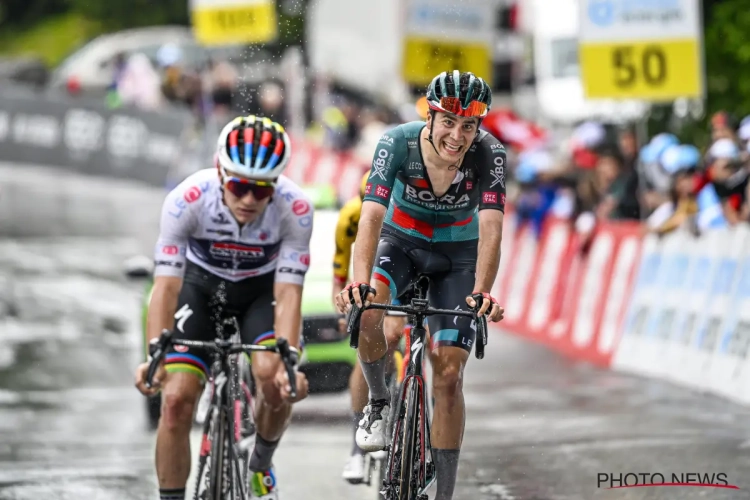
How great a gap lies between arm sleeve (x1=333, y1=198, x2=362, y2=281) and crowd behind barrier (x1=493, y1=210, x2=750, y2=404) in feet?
14.0

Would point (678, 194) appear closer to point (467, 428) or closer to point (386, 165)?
point (467, 428)

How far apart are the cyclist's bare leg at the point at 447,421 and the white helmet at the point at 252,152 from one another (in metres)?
1.32

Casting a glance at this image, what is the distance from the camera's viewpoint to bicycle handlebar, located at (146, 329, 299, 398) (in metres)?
7.67

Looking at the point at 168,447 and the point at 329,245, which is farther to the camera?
the point at 329,245

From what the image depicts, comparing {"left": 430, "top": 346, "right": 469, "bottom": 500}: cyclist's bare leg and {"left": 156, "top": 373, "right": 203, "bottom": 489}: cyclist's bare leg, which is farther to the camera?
{"left": 430, "top": 346, "right": 469, "bottom": 500}: cyclist's bare leg

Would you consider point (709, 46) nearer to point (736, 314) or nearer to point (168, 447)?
point (736, 314)

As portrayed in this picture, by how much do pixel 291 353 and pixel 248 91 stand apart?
24.3 meters

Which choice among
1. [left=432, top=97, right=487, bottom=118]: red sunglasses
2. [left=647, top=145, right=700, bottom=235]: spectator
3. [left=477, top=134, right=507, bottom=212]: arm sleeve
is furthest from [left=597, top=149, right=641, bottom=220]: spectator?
[left=432, top=97, right=487, bottom=118]: red sunglasses

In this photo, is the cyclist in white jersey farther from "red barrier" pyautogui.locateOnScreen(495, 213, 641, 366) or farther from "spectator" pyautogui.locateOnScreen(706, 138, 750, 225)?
"red barrier" pyautogui.locateOnScreen(495, 213, 641, 366)

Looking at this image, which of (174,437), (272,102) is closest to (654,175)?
(174,437)

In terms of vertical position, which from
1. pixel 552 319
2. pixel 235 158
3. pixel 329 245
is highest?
pixel 235 158

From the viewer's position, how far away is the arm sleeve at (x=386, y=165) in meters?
8.24

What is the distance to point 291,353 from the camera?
26.0ft

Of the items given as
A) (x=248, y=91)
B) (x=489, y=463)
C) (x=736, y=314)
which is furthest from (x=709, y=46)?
(x=248, y=91)
